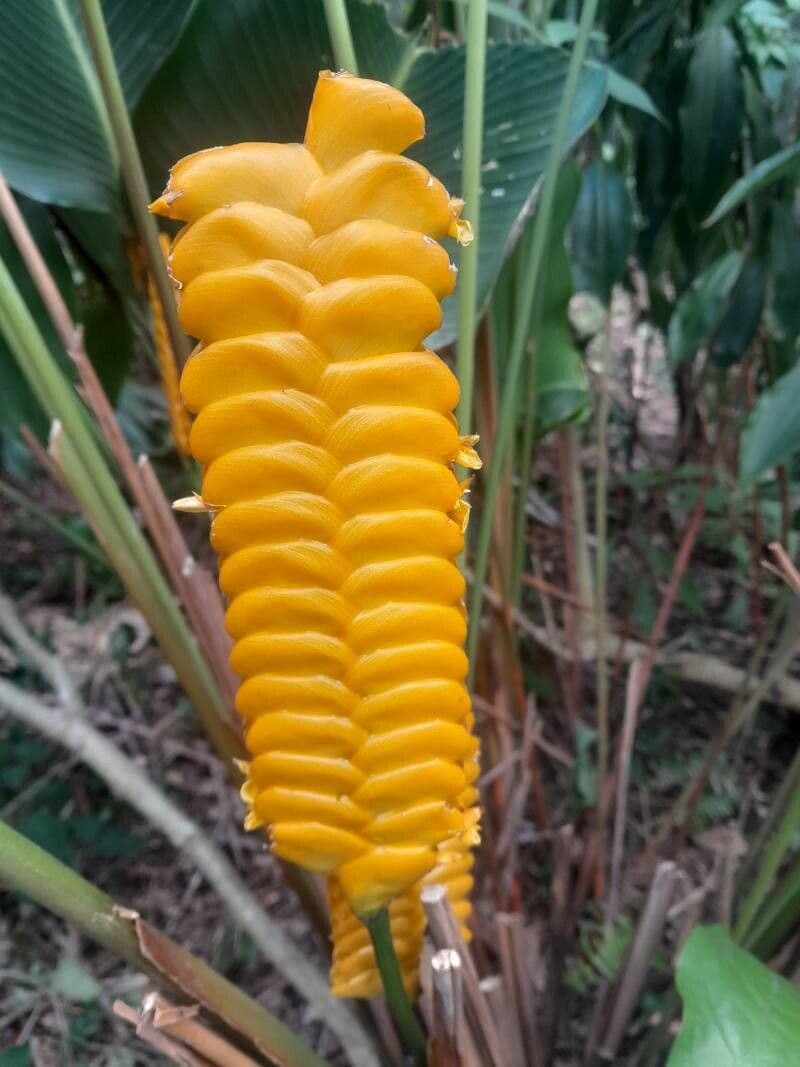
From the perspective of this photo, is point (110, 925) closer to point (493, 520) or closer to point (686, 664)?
point (493, 520)

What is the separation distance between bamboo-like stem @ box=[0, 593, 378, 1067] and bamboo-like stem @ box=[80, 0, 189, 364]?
331mm

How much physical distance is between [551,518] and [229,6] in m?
0.60

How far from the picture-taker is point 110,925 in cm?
31

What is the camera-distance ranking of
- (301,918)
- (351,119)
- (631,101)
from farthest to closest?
(301,918) → (631,101) → (351,119)

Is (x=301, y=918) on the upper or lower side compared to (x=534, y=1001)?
lower

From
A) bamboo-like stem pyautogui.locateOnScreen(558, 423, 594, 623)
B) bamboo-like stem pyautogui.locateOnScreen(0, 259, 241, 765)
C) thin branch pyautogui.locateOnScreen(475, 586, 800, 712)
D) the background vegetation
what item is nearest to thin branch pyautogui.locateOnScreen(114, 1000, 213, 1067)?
the background vegetation

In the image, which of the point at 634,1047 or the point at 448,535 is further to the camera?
the point at 634,1047

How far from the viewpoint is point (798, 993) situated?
390 millimetres

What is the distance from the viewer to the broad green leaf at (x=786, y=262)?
62 cm

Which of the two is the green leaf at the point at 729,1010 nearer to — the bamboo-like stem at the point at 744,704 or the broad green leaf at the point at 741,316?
the bamboo-like stem at the point at 744,704

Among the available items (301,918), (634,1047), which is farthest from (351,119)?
(301,918)

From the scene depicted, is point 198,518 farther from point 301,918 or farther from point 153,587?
point 153,587

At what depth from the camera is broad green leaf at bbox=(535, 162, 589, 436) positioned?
59 cm

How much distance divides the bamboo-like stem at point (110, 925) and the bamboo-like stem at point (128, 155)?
0.78 ft
